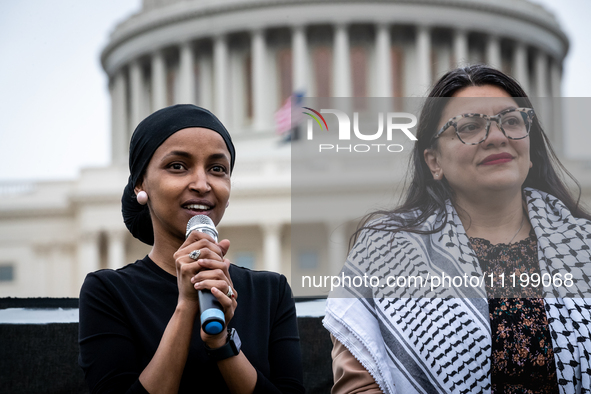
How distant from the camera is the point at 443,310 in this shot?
2.07 metres

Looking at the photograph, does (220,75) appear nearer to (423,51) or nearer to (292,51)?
(292,51)

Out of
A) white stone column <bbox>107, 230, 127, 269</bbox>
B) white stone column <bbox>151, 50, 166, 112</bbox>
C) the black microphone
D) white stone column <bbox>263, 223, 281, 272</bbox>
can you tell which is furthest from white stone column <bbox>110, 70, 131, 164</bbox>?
the black microphone

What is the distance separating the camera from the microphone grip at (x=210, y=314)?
59.7 inches

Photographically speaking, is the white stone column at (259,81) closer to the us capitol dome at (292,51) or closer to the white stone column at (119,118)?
the us capitol dome at (292,51)

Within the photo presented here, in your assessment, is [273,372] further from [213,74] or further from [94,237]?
[213,74]

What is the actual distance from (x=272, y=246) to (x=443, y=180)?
32.7m

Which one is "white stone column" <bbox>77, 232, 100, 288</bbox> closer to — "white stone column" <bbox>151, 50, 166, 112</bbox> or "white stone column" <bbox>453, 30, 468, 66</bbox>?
"white stone column" <bbox>151, 50, 166, 112</bbox>

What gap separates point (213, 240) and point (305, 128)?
0.69m

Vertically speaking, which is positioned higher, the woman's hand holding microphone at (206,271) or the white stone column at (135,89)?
the white stone column at (135,89)

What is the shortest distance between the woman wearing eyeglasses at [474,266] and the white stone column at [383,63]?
139 feet

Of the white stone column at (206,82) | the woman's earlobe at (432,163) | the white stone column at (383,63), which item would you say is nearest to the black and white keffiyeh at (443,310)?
the woman's earlobe at (432,163)

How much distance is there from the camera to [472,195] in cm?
→ 221

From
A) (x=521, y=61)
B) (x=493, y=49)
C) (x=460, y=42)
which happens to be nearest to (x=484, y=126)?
(x=460, y=42)

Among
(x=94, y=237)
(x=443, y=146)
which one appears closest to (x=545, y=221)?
(x=443, y=146)
